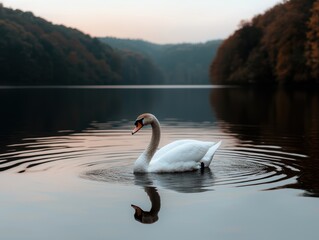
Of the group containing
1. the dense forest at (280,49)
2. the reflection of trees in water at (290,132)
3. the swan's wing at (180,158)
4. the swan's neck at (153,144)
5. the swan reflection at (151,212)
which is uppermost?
the dense forest at (280,49)

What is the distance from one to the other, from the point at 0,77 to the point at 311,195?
477 feet

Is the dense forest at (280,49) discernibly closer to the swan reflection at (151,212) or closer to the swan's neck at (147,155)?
the swan's neck at (147,155)

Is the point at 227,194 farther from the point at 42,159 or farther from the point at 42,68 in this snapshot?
the point at 42,68

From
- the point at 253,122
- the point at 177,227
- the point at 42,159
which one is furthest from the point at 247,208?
the point at 253,122

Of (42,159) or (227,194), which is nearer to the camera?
(227,194)

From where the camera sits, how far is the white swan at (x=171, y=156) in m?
14.8

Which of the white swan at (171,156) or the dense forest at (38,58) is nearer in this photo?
the white swan at (171,156)

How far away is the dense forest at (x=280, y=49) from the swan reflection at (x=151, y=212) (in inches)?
2819

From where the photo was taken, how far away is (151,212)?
10.8 metres

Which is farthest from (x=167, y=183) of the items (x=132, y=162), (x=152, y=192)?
(x=132, y=162)

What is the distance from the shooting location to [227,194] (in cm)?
1198

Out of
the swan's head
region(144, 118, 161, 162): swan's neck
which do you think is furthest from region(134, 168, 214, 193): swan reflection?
the swan's head

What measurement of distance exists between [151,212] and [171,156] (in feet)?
14.2

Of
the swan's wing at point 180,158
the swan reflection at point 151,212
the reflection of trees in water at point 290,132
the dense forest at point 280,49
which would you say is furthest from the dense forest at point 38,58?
the swan reflection at point 151,212
